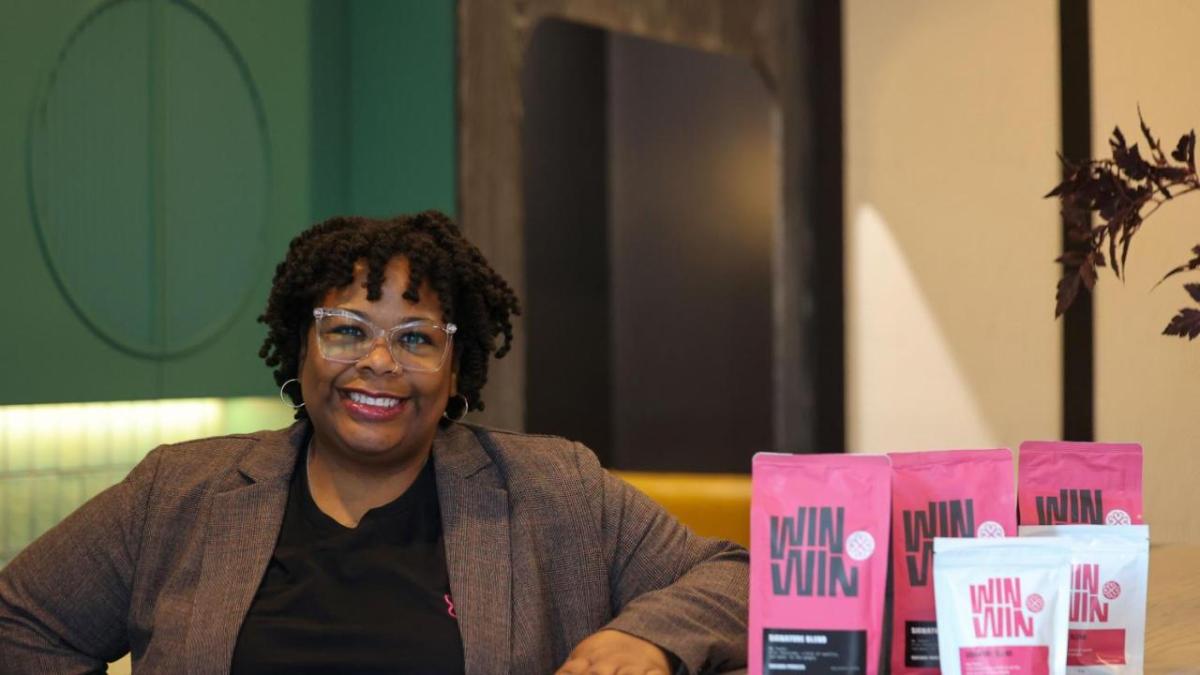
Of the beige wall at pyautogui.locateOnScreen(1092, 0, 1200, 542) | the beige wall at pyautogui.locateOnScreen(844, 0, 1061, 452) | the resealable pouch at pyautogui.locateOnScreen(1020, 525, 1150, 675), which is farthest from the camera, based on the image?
the beige wall at pyautogui.locateOnScreen(844, 0, 1061, 452)

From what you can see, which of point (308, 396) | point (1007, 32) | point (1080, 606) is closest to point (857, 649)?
point (1080, 606)

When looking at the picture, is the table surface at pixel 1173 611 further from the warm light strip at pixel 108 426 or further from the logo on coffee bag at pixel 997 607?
the warm light strip at pixel 108 426

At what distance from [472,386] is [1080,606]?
2.98 ft

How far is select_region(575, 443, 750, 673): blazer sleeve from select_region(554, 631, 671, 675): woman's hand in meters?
0.02

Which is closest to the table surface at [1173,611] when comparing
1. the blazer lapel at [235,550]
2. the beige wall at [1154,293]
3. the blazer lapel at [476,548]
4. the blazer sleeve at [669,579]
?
the beige wall at [1154,293]

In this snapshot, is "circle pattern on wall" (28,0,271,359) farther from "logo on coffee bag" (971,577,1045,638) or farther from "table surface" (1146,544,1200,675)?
"logo on coffee bag" (971,577,1045,638)

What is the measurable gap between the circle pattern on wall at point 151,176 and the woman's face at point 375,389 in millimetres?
1400

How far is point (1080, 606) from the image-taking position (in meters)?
1.30

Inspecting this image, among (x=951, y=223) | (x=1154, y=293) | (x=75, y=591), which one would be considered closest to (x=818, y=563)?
(x=75, y=591)

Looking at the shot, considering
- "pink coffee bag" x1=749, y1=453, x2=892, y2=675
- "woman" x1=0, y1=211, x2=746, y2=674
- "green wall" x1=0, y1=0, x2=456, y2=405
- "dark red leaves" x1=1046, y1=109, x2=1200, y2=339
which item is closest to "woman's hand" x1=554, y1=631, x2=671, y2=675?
"woman" x1=0, y1=211, x2=746, y2=674

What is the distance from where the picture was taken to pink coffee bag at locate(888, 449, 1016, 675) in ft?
4.12

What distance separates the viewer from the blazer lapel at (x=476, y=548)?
164 cm

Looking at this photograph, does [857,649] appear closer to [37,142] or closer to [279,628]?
[279,628]

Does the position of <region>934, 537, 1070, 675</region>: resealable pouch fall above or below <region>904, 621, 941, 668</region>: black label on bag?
above
